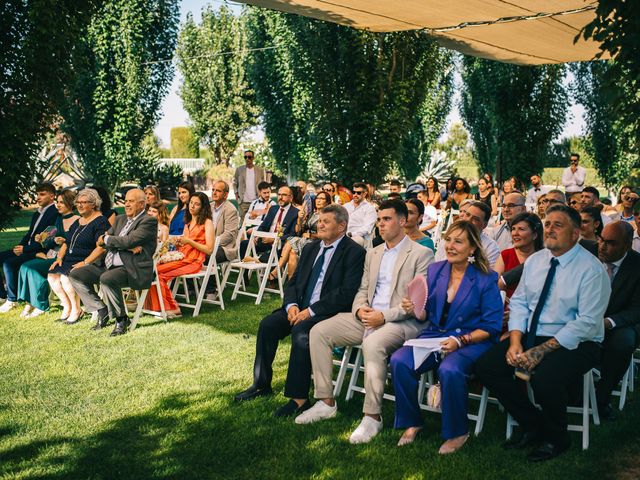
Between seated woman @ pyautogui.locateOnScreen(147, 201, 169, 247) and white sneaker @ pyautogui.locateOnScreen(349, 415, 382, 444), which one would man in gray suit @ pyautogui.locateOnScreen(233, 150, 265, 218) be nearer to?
seated woman @ pyautogui.locateOnScreen(147, 201, 169, 247)

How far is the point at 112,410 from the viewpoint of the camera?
200 inches

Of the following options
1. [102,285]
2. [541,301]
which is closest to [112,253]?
[102,285]

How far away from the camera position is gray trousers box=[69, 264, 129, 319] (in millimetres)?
7520

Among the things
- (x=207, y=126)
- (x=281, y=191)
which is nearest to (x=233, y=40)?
(x=207, y=126)

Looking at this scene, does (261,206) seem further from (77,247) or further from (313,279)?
(313,279)

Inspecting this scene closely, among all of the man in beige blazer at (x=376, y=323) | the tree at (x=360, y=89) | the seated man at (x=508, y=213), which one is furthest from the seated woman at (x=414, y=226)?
the tree at (x=360, y=89)

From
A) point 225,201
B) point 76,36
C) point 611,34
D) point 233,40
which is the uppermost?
point 233,40

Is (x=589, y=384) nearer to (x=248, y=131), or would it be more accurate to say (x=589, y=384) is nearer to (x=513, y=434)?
(x=513, y=434)

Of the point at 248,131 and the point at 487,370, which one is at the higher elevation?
the point at 248,131

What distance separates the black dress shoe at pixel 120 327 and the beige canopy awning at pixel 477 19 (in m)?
3.65

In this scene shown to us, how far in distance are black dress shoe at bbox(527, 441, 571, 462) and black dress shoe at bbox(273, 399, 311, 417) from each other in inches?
63.7

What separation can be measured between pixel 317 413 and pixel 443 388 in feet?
3.32

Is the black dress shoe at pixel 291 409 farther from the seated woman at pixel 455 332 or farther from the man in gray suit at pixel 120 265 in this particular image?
the man in gray suit at pixel 120 265

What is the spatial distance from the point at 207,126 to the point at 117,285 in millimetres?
32736
